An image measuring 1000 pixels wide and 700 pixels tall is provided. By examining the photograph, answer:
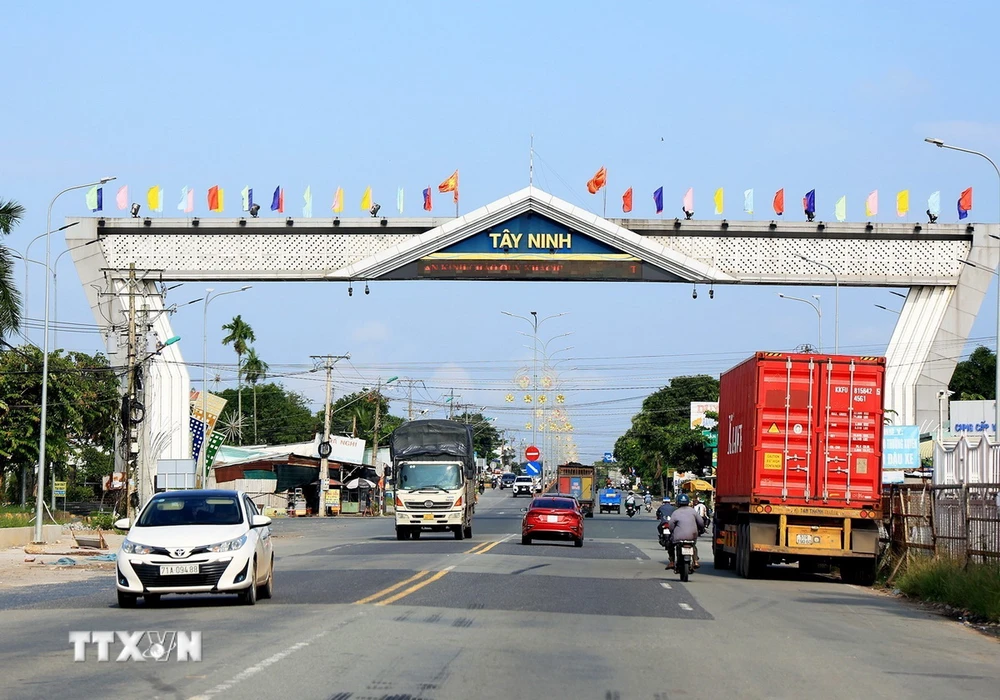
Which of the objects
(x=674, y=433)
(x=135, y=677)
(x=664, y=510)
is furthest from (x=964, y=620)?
(x=674, y=433)

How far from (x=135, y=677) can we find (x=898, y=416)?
42083 millimetres

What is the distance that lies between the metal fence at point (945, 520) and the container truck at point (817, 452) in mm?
742

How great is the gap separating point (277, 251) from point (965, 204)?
81.3 ft

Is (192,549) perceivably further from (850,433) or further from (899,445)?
(899,445)

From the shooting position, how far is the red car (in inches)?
1534

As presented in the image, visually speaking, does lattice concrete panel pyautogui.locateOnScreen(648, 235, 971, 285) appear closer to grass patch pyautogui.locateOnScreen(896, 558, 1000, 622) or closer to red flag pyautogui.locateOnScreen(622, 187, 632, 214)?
red flag pyautogui.locateOnScreen(622, 187, 632, 214)

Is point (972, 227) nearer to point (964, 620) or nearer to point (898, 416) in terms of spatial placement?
point (898, 416)

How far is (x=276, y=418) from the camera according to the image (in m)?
120

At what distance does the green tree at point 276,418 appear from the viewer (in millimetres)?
118438

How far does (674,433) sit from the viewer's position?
389ft

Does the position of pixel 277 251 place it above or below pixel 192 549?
above

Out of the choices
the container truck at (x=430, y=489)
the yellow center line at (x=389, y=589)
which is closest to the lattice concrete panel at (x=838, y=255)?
the container truck at (x=430, y=489)

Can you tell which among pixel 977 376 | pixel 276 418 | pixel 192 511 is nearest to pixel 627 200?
pixel 192 511
